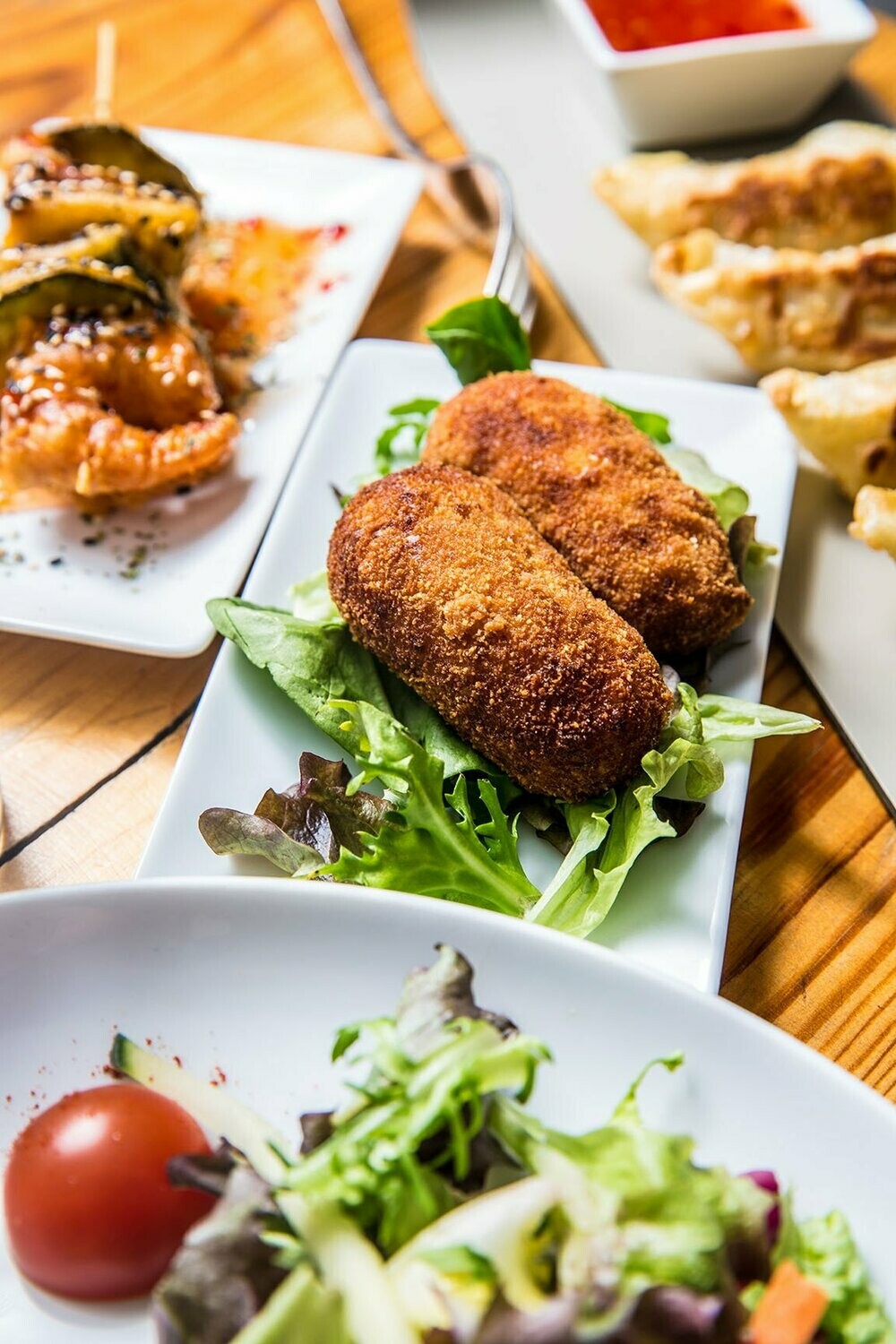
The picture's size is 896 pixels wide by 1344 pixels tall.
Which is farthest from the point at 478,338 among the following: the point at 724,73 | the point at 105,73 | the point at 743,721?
the point at 105,73

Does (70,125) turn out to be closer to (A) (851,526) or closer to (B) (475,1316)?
(A) (851,526)

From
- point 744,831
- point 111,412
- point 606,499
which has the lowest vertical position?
point 744,831

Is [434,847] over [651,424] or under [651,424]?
under

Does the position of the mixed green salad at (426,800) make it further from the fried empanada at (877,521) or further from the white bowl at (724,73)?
the white bowl at (724,73)

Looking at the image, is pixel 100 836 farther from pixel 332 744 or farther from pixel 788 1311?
pixel 788 1311

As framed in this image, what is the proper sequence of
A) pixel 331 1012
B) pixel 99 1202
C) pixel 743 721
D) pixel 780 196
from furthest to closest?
pixel 780 196, pixel 743 721, pixel 331 1012, pixel 99 1202

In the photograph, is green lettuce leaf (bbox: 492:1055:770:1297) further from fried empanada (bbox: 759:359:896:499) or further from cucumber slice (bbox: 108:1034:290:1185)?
fried empanada (bbox: 759:359:896:499)

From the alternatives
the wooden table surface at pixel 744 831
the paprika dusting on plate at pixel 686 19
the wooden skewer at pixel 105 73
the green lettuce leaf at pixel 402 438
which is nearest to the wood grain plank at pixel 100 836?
the wooden table surface at pixel 744 831
